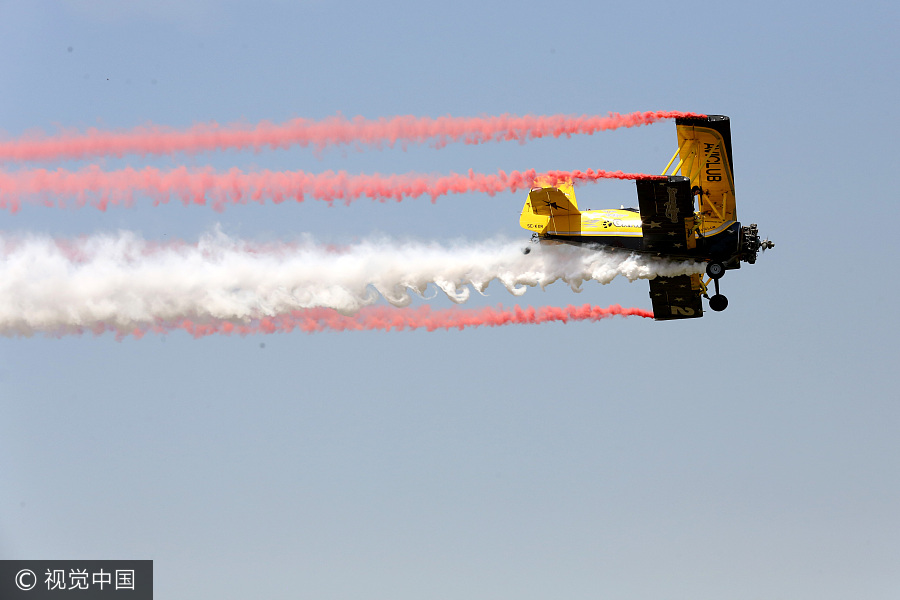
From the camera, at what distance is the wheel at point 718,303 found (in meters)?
58.4

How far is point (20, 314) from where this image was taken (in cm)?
5500

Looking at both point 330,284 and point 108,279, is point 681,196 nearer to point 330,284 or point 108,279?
point 330,284

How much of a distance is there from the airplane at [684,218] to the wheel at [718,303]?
108 cm

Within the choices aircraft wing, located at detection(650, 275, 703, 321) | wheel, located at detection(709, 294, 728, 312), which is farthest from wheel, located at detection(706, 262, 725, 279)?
aircraft wing, located at detection(650, 275, 703, 321)

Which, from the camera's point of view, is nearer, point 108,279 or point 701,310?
point 108,279

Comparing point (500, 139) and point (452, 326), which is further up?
point (500, 139)

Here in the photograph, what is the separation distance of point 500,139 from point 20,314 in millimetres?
14463

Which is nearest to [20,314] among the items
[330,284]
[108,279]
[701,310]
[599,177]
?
[108,279]

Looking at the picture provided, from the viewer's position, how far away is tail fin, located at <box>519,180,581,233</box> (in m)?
56.5
